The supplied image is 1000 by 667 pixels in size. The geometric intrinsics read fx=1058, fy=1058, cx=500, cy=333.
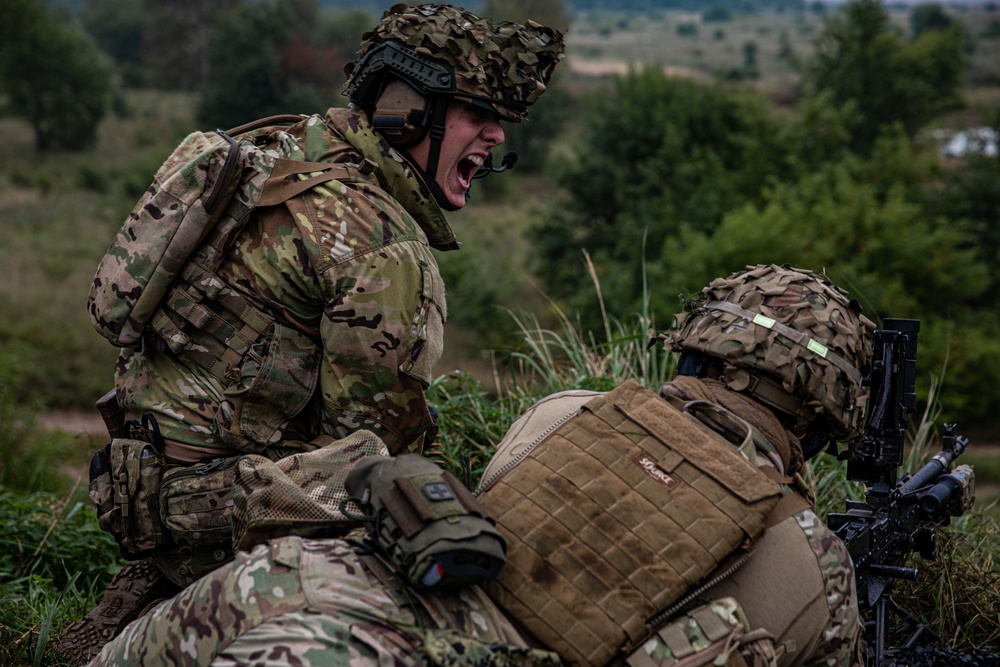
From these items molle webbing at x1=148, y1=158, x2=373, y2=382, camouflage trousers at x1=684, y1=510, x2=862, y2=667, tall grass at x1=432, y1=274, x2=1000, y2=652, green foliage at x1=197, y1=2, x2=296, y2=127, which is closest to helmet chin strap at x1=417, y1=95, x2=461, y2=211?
molle webbing at x1=148, y1=158, x2=373, y2=382

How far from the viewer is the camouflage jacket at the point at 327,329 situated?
297 centimetres

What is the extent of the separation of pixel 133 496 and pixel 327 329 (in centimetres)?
83

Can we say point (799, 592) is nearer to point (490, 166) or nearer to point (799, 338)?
point (799, 338)

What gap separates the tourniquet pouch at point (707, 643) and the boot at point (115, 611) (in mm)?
2049

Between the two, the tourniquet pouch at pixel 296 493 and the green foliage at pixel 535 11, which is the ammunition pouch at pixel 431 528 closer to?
the tourniquet pouch at pixel 296 493

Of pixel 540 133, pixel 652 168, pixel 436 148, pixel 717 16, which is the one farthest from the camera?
pixel 717 16

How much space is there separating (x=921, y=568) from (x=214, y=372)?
3.01m

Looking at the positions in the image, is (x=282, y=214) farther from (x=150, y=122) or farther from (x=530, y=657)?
(x=150, y=122)

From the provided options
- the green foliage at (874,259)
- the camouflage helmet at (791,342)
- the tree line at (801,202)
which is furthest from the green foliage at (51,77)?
the camouflage helmet at (791,342)

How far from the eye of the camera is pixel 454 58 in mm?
3211

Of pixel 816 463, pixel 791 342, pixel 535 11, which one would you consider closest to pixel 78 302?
pixel 816 463

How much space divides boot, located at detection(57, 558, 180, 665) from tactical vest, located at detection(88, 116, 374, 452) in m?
0.90

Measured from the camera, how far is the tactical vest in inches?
120

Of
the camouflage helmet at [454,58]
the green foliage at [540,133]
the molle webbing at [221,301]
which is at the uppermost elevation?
the camouflage helmet at [454,58]
